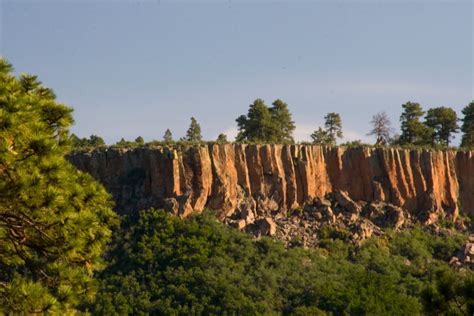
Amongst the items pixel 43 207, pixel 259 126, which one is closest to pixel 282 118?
pixel 259 126

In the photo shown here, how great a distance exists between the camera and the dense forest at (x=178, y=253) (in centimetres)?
1364

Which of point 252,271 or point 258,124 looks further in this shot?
point 258,124

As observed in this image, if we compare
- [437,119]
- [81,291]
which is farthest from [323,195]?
[81,291]

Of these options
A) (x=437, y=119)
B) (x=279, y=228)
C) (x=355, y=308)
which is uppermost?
(x=437, y=119)

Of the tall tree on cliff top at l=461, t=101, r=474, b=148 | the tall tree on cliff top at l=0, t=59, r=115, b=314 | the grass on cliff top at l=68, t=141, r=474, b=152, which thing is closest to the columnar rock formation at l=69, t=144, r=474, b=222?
the grass on cliff top at l=68, t=141, r=474, b=152

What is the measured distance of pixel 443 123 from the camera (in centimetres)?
7600

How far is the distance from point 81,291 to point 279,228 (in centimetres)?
4486

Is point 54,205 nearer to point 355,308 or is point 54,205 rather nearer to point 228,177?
point 355,308

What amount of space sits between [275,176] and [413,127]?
2027 cm

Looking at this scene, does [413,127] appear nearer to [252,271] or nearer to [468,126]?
[468,126]

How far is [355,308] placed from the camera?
1895 inches

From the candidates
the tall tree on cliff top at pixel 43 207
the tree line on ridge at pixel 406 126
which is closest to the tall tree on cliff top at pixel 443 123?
the tree line on ridge at pixel 406 126

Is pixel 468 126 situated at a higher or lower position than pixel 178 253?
higher

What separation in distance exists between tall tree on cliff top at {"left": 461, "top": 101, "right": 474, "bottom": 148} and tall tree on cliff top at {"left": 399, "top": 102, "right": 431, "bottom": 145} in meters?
3.83
